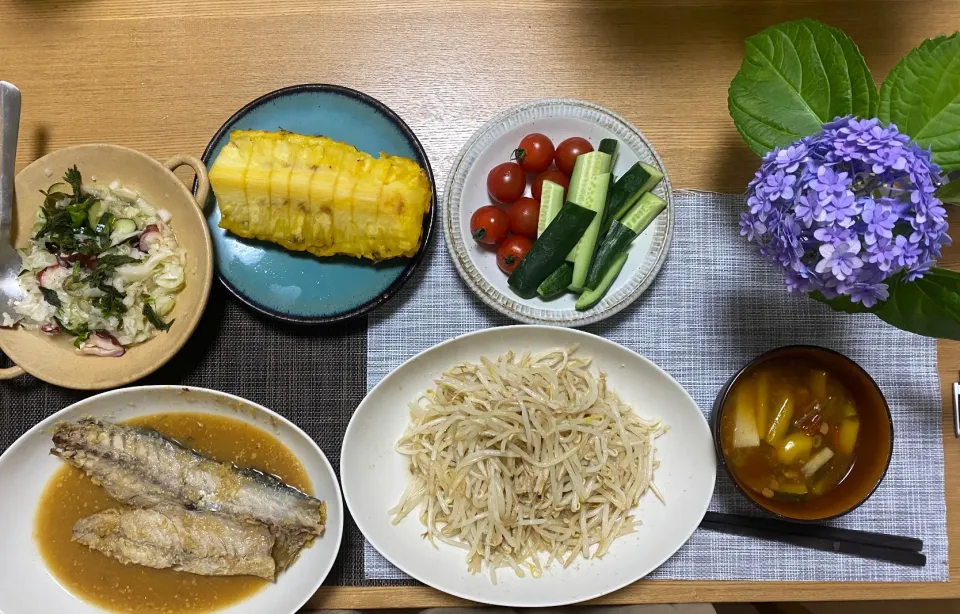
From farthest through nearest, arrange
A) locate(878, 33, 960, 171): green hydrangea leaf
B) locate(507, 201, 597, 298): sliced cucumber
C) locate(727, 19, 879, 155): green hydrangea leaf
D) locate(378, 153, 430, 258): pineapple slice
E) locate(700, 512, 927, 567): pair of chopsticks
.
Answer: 1. locate(700, 512, 927, 567): pair of chopsticks
2. locate(507, 201, 597, 298): sliced cucumber
3. locate(378, 153, 430, 258): pineapple slice
4. locate(727, 19, 879, 155): green hydrangea leaf
5. locate(878, 33, 960, 171): green hydrangea leaf

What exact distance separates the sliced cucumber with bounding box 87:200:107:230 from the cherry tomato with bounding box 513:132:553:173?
1393 mm

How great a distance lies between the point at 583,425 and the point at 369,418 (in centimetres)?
73

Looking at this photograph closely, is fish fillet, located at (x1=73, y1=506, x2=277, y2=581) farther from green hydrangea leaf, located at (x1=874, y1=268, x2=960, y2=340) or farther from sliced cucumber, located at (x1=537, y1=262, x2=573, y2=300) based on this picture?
green hydrangea leaf, located at (x1=874, y1=268, x2=960, y2=340)

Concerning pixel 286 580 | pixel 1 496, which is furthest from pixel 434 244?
pixel 1 496

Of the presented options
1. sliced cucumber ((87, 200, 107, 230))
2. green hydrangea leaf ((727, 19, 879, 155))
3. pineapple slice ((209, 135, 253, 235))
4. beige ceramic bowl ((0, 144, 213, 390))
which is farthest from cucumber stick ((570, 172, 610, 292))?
sliced cucumber ((87, 200, 107, 230))

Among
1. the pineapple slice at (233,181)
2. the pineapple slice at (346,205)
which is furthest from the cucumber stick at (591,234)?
the pineapple slice at (233,181)

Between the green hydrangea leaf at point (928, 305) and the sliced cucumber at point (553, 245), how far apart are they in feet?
2.91

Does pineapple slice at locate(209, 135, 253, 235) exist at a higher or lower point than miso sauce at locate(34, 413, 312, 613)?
higher

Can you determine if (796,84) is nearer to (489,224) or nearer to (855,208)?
(855,208)

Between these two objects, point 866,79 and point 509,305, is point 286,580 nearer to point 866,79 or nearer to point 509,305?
point 509,305

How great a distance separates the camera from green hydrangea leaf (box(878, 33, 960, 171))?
5.27ft

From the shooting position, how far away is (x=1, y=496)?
219 cm

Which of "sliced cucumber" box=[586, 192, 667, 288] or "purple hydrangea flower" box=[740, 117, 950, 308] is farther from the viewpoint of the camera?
"sliced cucumber" box=[586, 192, 667, 288]

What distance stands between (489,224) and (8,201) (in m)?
1.59
